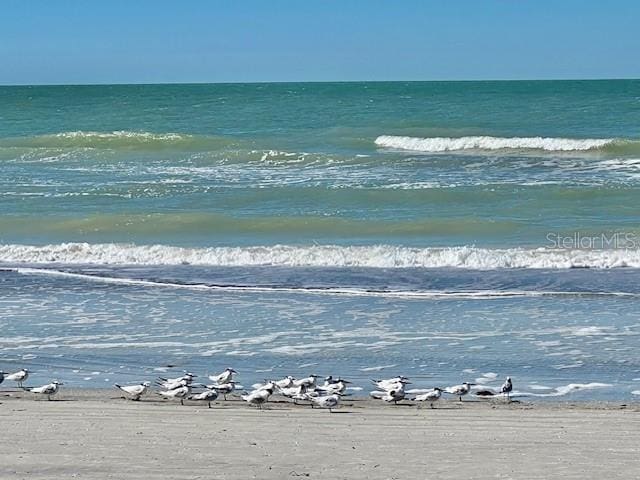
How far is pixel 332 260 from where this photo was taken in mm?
17000

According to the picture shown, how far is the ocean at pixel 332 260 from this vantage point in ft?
35.9

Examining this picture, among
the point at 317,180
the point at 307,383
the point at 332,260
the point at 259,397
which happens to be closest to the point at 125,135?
the point at 317,180

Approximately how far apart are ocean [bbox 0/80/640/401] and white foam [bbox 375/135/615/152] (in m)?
0.13

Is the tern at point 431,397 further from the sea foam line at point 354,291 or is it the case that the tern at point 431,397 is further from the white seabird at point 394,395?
the sea foam line at point 354,291

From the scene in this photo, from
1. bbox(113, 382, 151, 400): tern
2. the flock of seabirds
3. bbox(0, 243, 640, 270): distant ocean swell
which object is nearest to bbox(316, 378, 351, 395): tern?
the flock of seabirds

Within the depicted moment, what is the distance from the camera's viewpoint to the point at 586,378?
10.0 metres

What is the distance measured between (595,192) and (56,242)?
1127 centimetres

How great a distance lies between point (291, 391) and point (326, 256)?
8.05 meters

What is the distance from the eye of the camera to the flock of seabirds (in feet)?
29.8

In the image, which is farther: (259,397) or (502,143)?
(502,143)

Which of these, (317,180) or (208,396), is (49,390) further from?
(317,180)

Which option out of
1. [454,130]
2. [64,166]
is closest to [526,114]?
[454,130]

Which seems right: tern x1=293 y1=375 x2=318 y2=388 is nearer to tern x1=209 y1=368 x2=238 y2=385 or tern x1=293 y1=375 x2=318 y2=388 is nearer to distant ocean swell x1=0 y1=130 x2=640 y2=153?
tern x1=209 y1=368 x2=238 y2=385

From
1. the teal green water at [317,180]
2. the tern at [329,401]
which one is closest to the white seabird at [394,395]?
the tern at [329,401]
